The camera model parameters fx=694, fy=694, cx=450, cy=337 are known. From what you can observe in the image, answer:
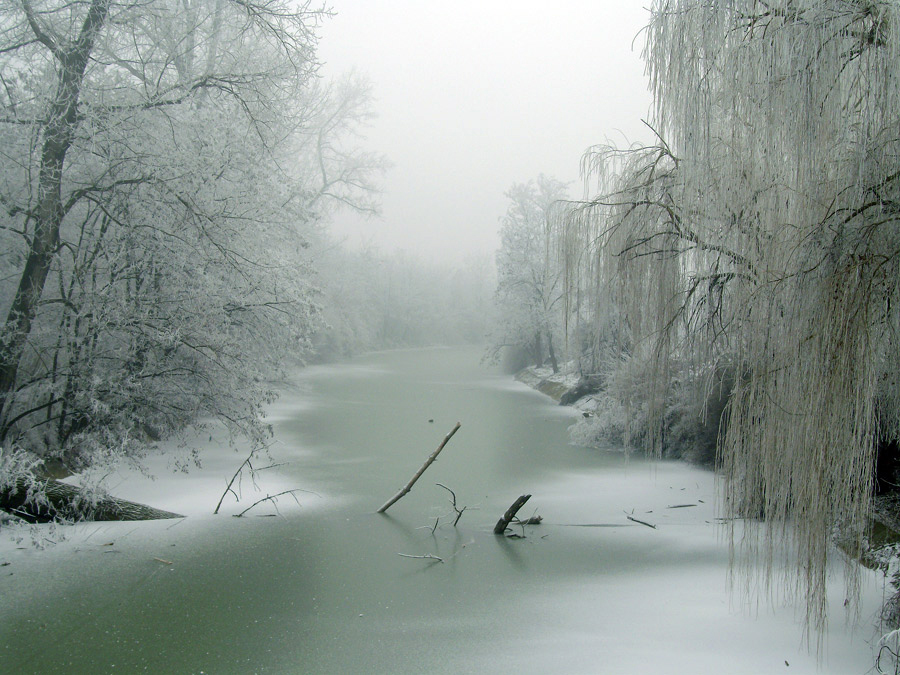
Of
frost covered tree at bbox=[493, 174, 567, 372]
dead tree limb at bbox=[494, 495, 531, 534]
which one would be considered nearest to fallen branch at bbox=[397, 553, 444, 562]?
dead tree limb at bbox=[494, 495, 531, 534]

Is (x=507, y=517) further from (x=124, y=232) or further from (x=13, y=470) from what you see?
(x=124, y=232)

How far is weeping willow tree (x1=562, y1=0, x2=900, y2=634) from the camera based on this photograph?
2.96 meters

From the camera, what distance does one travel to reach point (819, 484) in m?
3.04

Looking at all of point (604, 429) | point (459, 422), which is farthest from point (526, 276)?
point (459, 422)

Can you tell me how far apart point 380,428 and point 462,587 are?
836 cm

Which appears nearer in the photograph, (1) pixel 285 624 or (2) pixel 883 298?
(2) pixel 883 298

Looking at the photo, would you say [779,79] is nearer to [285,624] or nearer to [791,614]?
[791,614]

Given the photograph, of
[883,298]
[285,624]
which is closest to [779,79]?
[883,298]

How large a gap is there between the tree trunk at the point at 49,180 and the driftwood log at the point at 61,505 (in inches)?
45.8

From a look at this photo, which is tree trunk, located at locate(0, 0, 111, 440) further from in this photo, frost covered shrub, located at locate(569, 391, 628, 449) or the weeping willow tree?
→ frost covered shrub, located at locate(569, 391, 628, 449)

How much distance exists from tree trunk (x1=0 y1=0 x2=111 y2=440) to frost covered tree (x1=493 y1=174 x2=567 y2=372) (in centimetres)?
1606

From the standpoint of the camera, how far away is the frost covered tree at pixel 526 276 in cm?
2244

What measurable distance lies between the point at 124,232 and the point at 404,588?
454cm

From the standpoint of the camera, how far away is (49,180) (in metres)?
6.38
